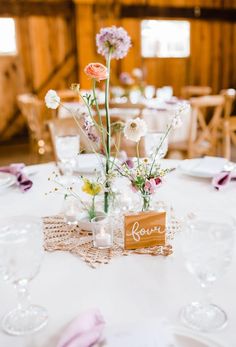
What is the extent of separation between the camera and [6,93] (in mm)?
6301

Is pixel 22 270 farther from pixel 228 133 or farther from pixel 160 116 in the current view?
pixel 228 133

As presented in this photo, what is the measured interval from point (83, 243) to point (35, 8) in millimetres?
5802

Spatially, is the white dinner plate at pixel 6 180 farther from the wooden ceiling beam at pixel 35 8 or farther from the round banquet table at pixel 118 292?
the wooden ceiling beam at pixel 35 8

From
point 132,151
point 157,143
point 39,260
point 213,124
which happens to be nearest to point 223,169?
point 157,143

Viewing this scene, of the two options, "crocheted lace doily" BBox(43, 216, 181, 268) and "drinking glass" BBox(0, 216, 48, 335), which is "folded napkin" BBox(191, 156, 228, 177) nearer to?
"crocheted lace doily" BBox(43, 216, 181, 268)

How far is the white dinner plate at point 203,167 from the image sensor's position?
5.37 feet

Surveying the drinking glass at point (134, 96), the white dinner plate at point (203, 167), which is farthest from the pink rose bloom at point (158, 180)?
the drinking glass at point (134, 96)

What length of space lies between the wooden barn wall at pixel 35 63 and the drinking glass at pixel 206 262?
19.3ft


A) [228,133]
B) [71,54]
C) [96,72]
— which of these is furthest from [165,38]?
[96,72]

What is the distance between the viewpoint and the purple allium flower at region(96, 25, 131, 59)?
3.88 feet

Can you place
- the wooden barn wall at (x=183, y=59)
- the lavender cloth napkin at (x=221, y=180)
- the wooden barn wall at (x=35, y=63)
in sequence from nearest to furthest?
the lavender cloth napkin at (x=221, y=180) < the wooden barn wall at (x=35, y=63) < the wooden barn wall at (x=183, y=59)

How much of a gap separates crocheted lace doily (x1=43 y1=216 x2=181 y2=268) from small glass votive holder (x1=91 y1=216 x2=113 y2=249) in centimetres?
2

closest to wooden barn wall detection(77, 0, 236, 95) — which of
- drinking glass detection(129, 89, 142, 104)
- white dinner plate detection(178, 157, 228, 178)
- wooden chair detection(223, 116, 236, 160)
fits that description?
drinking glass detection(129, 89, 142, 104)

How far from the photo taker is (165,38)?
721 centimetres
